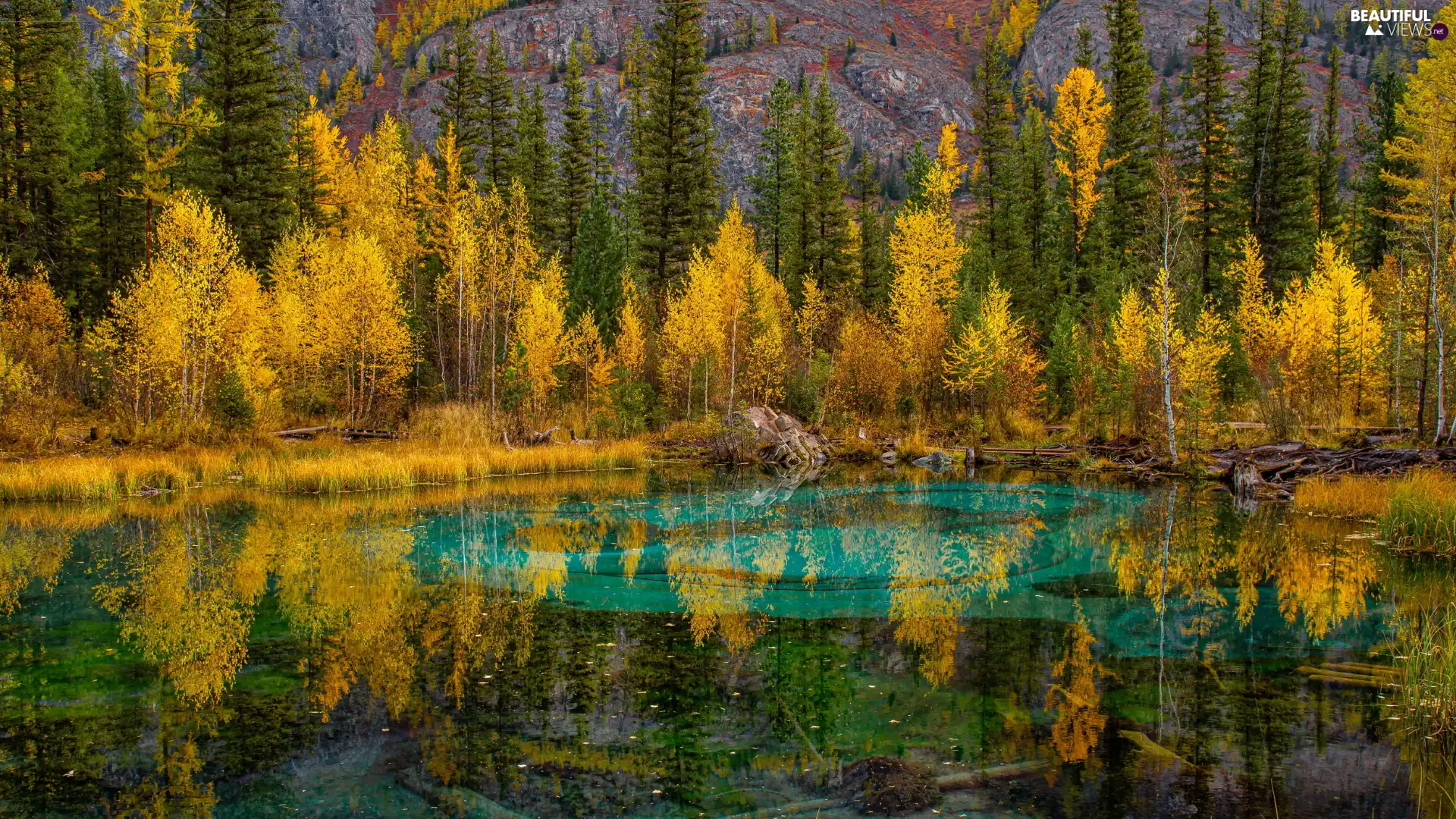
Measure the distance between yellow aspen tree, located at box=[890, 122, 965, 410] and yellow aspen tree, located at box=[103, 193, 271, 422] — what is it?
20.7 metres

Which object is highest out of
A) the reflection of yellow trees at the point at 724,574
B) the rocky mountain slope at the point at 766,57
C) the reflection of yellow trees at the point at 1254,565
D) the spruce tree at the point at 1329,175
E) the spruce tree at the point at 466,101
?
the rocky mountain slope at the point at 766,57

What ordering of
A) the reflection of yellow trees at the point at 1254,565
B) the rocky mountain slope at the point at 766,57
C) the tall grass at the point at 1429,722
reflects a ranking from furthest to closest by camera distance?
1. the rocky mountain slope at the point at 766,57
2. the reflection of yellow trees at the point at 1254,565
3. the tall grass at the point at 1429,722

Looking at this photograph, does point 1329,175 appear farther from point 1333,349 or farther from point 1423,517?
point 1423,517

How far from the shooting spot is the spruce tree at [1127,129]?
41.6 meters

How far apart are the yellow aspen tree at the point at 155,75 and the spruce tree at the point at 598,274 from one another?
13.3 metres

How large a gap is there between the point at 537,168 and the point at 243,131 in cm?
1573

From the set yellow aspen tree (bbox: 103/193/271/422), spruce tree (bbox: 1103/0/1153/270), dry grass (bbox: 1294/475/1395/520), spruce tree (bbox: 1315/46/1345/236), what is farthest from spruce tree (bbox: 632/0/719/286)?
dry grass (bbox: 1294/475/1395/520)

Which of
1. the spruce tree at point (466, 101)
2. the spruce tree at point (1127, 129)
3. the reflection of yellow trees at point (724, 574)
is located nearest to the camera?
the reflection of yellow trees at point (724, 574)

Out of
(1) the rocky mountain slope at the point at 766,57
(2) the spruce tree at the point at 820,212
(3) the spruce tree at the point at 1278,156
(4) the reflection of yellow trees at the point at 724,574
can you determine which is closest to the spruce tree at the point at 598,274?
(2) the spruce tree at the point at 820,212

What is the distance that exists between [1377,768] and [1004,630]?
3533mm

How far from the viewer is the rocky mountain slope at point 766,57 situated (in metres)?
145

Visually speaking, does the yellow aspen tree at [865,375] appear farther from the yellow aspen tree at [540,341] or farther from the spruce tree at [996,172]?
the spruce tree at [996,172]

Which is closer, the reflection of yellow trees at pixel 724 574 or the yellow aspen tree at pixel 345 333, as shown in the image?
the reflection of yellow trees at pixel 724 574

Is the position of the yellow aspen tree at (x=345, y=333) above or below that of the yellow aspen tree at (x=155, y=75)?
below
